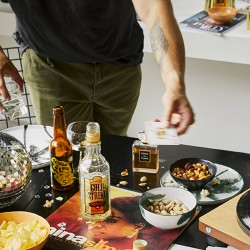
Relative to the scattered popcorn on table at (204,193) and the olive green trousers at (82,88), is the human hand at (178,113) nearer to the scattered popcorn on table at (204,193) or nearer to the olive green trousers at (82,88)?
the scattered popcorn on table at (204,193)

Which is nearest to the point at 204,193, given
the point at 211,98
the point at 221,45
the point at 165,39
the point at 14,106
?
the point at 165,39

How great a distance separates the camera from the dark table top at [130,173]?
4.97 feet

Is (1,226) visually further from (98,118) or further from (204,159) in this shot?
(98,118)

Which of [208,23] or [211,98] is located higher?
[208,23]

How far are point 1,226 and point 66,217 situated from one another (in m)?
0.18

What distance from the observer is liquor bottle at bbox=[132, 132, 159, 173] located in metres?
1.76

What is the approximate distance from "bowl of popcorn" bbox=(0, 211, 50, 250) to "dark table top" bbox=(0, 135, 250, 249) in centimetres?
10

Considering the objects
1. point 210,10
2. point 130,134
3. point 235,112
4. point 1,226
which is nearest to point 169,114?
point 1,226

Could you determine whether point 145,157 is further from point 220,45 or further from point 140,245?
point 220,45

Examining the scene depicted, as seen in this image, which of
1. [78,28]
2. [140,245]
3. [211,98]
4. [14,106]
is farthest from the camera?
[211,98]

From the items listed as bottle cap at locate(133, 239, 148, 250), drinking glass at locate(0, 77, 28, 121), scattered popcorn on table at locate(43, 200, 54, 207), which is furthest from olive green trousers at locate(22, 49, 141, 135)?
bottle cap at locate(133, 239, 148, 250)

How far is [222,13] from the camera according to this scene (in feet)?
9.79

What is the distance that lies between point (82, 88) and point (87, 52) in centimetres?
16

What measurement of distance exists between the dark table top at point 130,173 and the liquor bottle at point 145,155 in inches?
1.2
